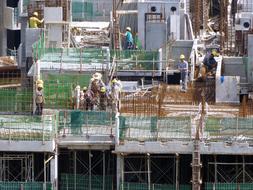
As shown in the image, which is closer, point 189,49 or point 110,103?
point 110,103

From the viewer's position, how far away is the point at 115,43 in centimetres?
5700

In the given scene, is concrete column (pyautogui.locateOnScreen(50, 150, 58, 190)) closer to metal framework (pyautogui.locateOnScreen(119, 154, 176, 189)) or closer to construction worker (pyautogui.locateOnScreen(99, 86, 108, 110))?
metal framework (pyautogui.locateOnScreen(119, 154, 176, 189))

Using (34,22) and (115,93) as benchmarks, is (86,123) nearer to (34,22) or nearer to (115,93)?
(115,93)

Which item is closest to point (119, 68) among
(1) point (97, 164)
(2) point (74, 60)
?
(2) point (74, 60)

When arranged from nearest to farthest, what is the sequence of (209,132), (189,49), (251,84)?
(209,132)
(251,84)
(189,49)

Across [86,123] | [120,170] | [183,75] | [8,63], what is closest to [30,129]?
[86,123]

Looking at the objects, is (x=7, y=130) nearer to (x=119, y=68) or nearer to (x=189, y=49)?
(x=119, y=68)

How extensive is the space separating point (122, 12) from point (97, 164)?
1314 cm

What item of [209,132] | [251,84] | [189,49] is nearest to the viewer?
[209,132]

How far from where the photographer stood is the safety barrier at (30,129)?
156 ft

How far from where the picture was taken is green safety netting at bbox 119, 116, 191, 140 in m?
47.4

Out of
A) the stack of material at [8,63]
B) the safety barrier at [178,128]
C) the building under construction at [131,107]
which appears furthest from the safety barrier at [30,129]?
the stack of material at [8,63]

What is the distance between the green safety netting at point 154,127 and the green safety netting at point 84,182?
178 centimetres

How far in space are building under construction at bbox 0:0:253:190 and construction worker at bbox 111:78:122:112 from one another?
0.10m
